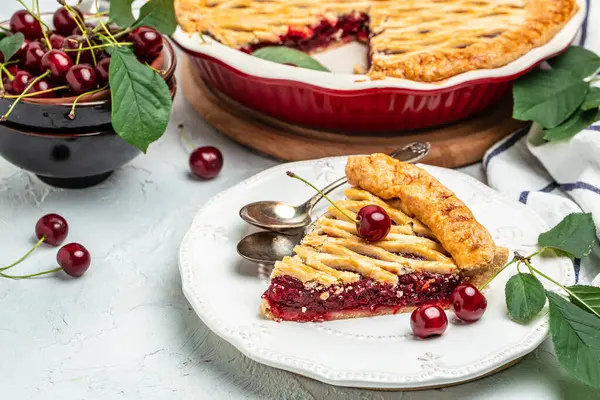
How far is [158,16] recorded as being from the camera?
2.74 m

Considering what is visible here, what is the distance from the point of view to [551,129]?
2945 millimetres

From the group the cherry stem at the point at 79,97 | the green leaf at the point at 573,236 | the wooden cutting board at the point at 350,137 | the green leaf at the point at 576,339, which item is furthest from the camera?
the wooden cutting board at the point at 350,137

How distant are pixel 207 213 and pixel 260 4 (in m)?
1.19

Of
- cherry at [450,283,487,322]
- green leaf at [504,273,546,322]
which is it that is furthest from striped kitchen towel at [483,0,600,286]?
cherry at [450,283,487,322]

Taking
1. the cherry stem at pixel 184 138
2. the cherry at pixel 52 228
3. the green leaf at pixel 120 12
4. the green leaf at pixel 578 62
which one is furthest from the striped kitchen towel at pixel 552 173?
the cherry at pixel 52 228

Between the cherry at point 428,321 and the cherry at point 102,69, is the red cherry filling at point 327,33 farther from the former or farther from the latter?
the cherry at point 428,321

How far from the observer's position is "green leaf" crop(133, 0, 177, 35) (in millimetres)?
2723

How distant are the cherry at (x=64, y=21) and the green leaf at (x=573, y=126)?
1.64 meters

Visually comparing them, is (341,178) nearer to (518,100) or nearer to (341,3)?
(518,100)

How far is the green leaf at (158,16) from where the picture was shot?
272 cm

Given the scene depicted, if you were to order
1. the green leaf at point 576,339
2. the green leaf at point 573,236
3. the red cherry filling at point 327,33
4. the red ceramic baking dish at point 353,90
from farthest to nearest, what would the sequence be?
the red cherry filling at point 327,33 → the red ceramic baking dish at point 353,90 → the green leaf at point 573,236 → the green leaf at point 576,339

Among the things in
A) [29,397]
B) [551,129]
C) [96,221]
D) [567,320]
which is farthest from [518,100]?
[29,397]

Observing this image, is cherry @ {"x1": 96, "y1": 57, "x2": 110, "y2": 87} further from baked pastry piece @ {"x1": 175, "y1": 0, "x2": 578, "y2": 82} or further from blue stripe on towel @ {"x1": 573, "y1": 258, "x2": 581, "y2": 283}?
blue stripe on towel @ {"x1": 573, "y1": 258, "x2": 581, "y2": 283}

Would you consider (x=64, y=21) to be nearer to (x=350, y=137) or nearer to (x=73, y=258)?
(x=73, y=258)
